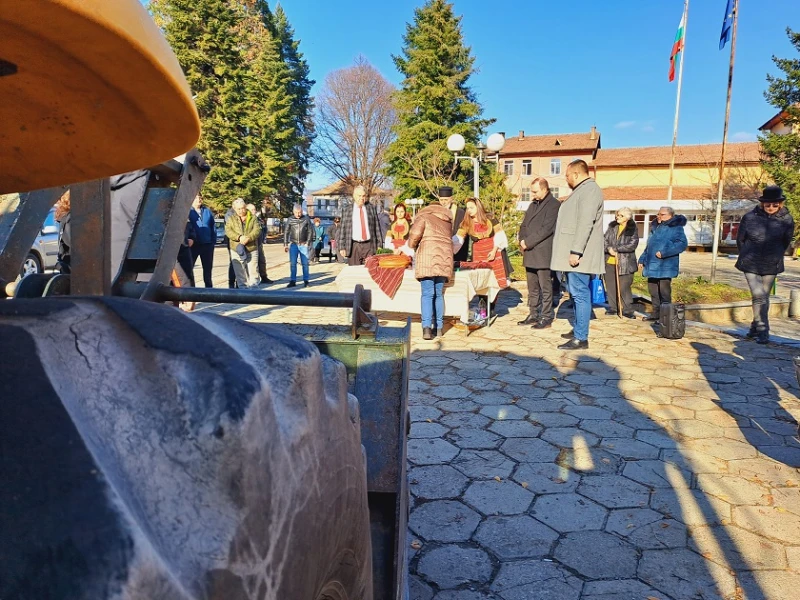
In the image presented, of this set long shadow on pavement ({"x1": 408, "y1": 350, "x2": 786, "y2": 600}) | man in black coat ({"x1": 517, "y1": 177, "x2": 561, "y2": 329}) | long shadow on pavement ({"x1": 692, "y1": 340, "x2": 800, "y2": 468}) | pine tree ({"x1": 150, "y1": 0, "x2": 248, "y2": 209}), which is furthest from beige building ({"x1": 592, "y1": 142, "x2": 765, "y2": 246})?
long shadow on pavement ({"x1": 408, "y1": 350, "x2": 786, "y2": 600})

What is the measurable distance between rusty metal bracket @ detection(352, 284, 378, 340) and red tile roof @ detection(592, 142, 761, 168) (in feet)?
161

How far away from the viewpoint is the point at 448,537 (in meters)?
2.50

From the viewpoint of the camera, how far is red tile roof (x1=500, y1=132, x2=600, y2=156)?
167 ft

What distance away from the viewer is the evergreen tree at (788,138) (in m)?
22.4

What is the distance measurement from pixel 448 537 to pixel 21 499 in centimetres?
227

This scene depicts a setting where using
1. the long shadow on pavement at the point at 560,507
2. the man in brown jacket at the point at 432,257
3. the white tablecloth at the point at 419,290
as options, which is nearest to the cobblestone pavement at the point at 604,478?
the long shadow on pavement at the point at 560,507

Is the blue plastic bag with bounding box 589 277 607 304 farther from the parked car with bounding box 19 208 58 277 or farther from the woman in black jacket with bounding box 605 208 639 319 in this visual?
the parked car with bounding box 19 208 58 277

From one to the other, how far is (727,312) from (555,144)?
48.4 m

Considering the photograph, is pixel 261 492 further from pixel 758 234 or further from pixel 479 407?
pixel 758 234

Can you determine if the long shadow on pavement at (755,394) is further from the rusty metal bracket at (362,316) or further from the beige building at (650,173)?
the beige building at (650,173)

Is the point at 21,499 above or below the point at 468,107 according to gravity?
below

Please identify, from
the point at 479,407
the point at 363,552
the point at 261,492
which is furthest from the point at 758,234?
the point at 261,492

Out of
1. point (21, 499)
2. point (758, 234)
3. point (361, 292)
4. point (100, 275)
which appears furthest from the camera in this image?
point (758, 234)

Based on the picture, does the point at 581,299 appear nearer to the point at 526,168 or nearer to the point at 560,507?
the point at 560,507
